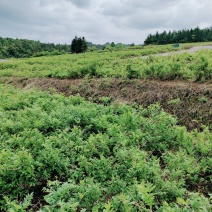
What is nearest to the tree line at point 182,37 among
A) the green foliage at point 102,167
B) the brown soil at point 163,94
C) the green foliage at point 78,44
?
the green foliage at point 78,44

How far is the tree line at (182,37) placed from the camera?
62.2 meters

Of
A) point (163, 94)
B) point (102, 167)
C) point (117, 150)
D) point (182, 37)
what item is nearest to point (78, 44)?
point (182, 37)

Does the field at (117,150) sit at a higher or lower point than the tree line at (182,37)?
lower

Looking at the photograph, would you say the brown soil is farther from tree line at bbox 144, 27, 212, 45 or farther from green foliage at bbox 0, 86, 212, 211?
tree line at bbox 144, 27, 212, 45

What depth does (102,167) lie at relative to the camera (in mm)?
3338

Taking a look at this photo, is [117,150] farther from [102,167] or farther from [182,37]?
[182,37]

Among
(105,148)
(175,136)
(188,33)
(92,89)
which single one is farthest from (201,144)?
(188,33)

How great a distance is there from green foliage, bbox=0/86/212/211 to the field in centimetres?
1

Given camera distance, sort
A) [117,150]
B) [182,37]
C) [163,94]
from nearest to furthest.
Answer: [117,150]
[163,94]
[182,37]

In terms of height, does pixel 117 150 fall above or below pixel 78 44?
below

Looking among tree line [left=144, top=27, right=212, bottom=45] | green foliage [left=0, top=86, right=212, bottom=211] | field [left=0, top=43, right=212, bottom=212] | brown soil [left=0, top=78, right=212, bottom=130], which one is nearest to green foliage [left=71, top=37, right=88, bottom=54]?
tree line [left=144, top=27, right=212, bottom=45]

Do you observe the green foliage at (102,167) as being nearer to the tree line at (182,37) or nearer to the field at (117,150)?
the field at (117,150)

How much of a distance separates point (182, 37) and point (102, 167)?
68688 mm

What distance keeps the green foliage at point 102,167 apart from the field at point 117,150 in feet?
0.04
